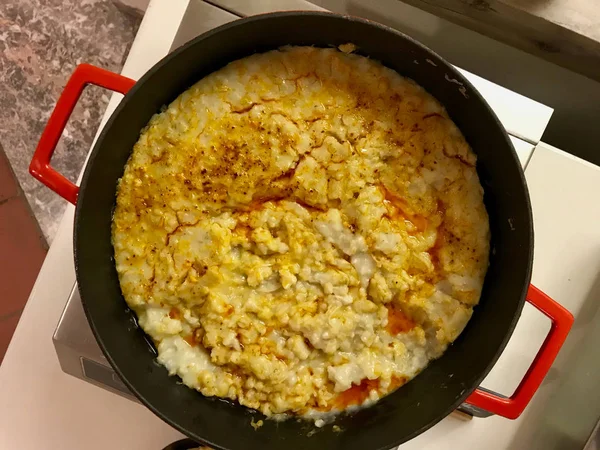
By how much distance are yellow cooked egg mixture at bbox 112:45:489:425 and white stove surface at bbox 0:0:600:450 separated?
0.11 metres

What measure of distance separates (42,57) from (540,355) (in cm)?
138

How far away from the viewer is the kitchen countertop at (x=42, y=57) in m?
1.50

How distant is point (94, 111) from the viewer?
58.1 inches

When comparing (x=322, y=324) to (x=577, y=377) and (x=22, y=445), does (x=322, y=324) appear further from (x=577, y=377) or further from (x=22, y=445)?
(x=22, y=445)

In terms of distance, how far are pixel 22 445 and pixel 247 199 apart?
0.59 metres

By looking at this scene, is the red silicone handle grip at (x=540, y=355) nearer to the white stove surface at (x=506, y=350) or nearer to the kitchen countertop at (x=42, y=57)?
the white stove surface at (x=506, y=350)

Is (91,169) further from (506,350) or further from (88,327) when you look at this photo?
(506,350)

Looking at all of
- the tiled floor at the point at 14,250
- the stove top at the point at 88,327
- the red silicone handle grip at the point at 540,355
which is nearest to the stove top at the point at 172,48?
the stove top at the point at 88,327

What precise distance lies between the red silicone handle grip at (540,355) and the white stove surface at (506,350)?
13 cm

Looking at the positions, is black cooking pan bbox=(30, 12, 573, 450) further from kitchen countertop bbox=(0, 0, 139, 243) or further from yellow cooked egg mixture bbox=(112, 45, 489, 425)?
kitchen countertop bbox=(0, 0, 139, 243)

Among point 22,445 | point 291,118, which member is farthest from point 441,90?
point 22,445

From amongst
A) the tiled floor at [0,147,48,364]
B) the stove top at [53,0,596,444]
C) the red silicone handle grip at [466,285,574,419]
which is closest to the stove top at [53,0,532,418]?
the stove top at [53,0,596,444]

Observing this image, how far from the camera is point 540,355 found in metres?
0.79

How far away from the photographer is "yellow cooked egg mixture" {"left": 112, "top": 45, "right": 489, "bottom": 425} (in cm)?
85
